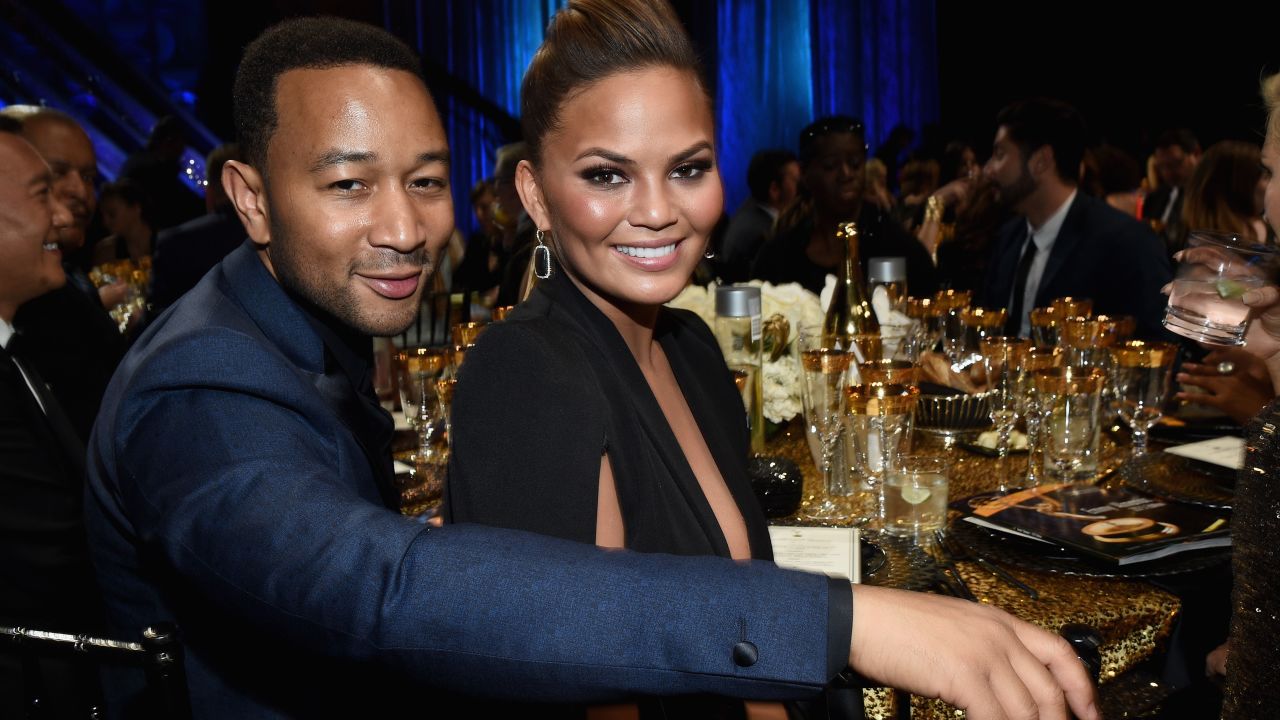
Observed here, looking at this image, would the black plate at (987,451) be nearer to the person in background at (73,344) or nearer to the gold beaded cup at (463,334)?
the gold beaded cup at (463,334)

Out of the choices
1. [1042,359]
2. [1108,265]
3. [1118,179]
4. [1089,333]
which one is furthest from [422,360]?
[1118,179]

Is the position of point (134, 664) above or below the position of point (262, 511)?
below

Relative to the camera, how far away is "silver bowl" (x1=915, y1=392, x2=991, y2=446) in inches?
91.5

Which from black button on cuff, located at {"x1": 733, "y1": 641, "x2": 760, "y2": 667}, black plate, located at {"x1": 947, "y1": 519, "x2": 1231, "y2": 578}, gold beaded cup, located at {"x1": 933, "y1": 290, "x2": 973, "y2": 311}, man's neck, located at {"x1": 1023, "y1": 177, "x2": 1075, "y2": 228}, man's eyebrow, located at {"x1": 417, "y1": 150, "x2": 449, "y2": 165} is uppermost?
man's eyebrow, located at {"x1": 417, "y1": 150, "x2": 449, "y2": 165}

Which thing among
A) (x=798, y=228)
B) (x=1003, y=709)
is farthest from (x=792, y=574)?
(x=798, y=228)

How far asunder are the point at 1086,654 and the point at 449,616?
63cm

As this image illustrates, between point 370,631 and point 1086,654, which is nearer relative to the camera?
point 370,631

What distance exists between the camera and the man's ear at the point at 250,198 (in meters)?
1.45

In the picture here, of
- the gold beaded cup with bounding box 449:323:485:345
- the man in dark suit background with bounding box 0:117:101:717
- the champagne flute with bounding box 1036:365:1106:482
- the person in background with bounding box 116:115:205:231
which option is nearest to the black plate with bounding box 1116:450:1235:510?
the champagne flute with bounding box 1036:365:1106:482

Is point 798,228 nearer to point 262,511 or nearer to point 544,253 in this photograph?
point 544,253

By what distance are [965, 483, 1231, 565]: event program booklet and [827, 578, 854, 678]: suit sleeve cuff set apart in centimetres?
94

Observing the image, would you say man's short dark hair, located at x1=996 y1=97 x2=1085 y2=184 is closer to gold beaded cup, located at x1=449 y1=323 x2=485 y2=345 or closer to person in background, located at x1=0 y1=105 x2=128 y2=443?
gold beaded cup, located at x1=449 y1=323 x2=485 y2=345

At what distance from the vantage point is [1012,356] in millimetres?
2131

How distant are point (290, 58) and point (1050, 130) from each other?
404 cm
